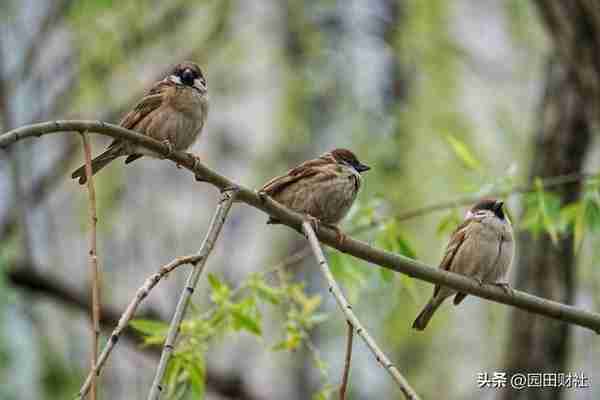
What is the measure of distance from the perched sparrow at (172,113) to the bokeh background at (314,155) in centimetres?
90

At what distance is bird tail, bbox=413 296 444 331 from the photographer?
3.69 meters

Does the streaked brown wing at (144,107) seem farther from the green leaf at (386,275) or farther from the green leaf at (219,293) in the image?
the green leaf at (386,275)

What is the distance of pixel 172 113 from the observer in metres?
3.50

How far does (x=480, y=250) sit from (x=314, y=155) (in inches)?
124

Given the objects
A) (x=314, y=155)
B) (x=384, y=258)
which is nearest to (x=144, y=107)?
(x=384, y=258)

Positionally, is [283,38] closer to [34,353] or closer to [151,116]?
[34,353]

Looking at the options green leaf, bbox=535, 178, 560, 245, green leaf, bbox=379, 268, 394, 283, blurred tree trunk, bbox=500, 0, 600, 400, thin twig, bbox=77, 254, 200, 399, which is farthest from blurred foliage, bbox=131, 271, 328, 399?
blurred tree trunk, bbox=500, 0, 600, 400

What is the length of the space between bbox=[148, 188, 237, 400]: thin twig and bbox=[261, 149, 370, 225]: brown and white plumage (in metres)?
1.04

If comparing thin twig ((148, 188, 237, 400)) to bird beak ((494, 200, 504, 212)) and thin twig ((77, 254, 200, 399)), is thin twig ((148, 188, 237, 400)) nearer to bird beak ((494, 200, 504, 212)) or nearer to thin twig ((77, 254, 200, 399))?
thin twig ((77, 254, 200, 399))

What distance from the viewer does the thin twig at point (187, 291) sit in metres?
1.95

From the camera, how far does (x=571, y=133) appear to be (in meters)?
4.97

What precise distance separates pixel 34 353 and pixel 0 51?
210 centimetres

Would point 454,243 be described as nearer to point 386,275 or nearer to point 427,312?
point 427,312

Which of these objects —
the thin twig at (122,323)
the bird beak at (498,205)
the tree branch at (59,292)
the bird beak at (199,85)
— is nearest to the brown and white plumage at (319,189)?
the bird beak at (199,85)
